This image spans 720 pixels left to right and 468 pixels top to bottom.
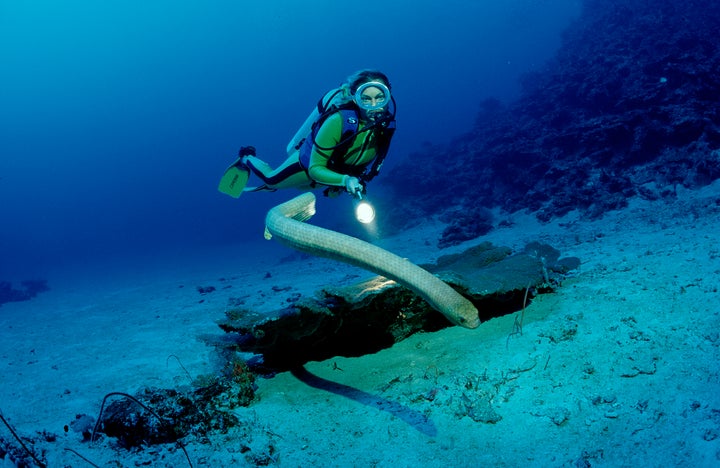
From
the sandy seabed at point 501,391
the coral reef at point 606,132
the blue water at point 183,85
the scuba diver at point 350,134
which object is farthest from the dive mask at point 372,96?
the blue water at point 183,85

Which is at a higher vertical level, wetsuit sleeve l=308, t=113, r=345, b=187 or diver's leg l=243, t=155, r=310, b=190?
wetsuit sleeve l=308, t=113, r=345, b=187

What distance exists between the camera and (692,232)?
21.0 feet

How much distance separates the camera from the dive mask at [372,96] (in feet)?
14.6

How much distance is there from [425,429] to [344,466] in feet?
2.50

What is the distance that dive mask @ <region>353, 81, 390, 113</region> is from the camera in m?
4.45

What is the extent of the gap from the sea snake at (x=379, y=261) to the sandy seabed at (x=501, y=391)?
114 centimetres

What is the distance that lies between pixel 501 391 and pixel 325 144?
3405mm

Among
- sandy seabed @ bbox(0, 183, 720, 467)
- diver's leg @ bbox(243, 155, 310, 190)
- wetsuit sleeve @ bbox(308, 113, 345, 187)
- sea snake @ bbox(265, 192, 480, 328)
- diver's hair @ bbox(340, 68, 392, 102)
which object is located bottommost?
sandy seabed @ bbox(0, 183, 720, 467)

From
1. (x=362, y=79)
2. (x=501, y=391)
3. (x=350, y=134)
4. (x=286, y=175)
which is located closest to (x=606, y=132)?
(x=362, y=79)

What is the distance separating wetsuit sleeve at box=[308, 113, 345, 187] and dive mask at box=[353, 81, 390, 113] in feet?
1.09

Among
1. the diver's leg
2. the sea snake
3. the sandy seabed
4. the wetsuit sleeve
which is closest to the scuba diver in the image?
the wetsuit sleeve

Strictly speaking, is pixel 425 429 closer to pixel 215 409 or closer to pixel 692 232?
pixel 215 409

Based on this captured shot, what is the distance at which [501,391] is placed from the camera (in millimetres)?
3311

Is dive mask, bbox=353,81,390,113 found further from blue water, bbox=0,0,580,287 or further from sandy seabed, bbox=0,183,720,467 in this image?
blue water, bbox=0,0,580,287
